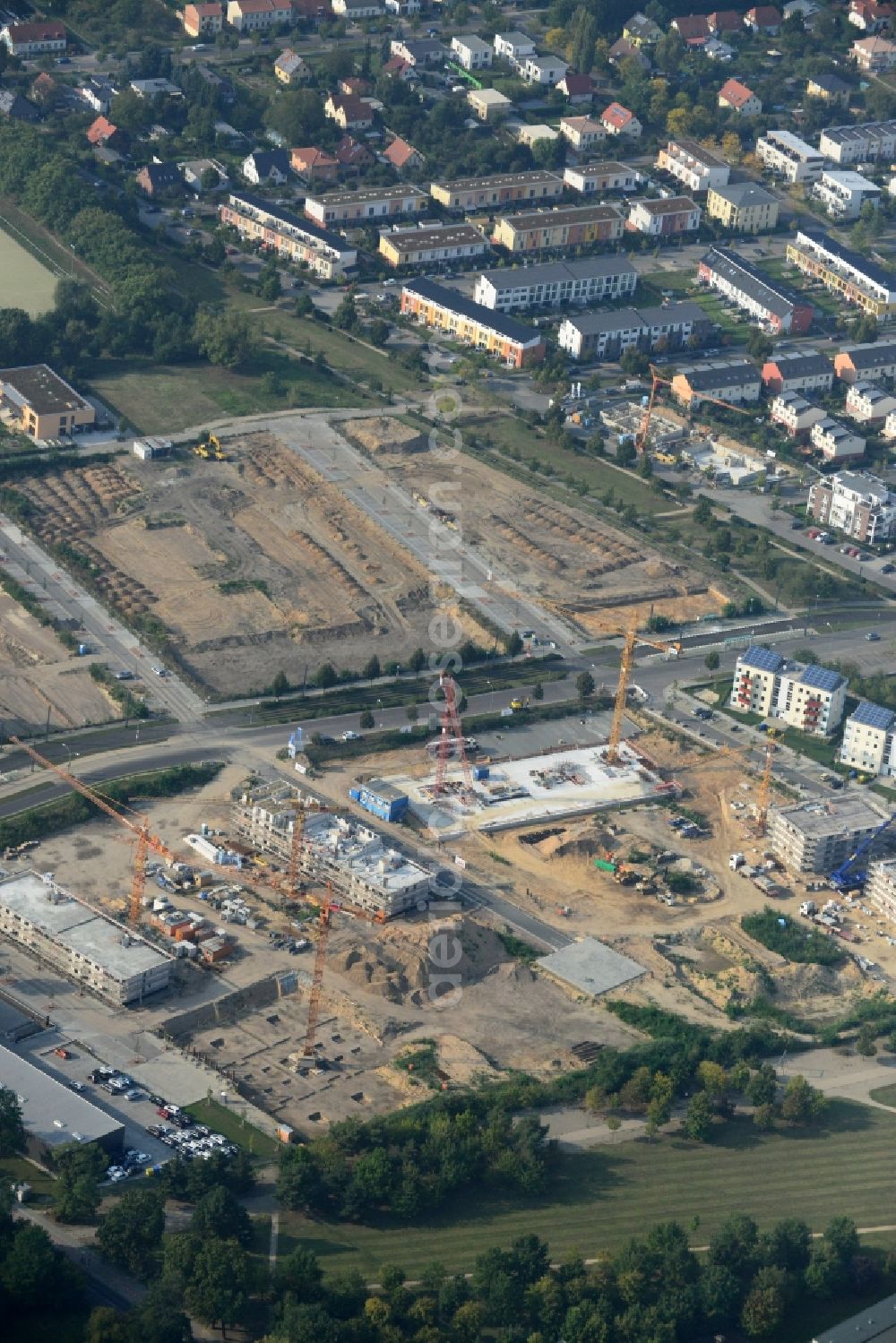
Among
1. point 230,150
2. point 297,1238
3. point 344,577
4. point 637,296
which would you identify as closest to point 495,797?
point 344,577

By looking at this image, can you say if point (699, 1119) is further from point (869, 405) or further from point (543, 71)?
point (543, 71)

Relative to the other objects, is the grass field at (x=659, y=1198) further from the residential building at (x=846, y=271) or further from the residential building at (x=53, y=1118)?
the residential building at (x=846, y=271)

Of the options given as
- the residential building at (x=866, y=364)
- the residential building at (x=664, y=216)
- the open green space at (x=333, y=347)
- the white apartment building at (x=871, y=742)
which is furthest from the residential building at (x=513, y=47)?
the white apartment building at (x=871, y=742)

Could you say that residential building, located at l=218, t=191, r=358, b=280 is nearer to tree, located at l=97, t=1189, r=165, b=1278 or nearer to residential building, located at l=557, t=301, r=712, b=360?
residential building, located at l=557, t=301, r=712, b=360

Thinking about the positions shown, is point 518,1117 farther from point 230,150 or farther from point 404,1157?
point 230,150

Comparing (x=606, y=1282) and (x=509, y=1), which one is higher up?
(x=509, y=1)

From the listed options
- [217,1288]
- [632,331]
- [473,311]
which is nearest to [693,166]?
[632,331]

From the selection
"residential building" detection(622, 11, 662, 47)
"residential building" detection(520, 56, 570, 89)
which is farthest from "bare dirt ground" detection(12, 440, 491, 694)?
"residential building" detection(622, 11, 662, 47)
